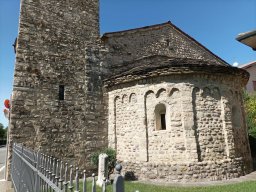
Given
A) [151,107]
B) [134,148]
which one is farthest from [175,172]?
[151,107]

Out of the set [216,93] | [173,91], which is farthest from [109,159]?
[216,93]

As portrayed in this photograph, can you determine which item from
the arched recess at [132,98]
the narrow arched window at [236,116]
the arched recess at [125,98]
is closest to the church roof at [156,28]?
the arched recess at [125,98]

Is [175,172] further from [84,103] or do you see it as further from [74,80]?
[74,80]

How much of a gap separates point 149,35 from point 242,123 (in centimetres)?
695

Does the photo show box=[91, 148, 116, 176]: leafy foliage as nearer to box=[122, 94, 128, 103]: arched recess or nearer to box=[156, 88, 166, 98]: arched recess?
box=[122, 94, 128, 103]: arched recess

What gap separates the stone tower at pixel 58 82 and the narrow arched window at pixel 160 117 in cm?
275

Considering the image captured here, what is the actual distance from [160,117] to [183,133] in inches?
50.3

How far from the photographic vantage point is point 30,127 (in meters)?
8.62

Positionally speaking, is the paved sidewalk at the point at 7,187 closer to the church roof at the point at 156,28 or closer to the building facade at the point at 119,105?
the building facade at the point at 119,105

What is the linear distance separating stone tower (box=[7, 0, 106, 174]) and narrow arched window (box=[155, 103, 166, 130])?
2753 mm

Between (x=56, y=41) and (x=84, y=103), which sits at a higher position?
(x=56, y=41)

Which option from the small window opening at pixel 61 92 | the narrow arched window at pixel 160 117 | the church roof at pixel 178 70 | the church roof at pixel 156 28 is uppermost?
the church roof at pixel 156 28

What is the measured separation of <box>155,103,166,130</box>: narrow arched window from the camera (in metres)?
9.12

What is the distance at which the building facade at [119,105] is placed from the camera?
8.48 metres
